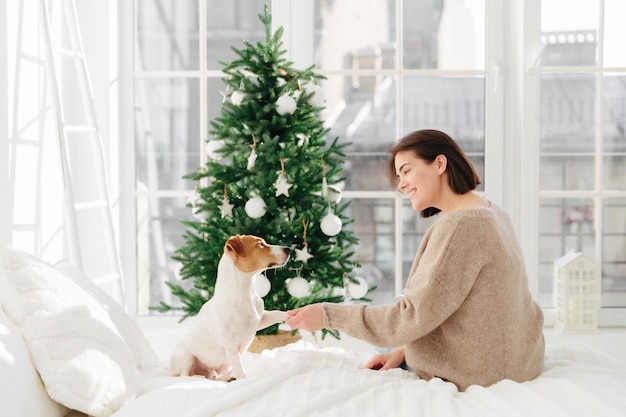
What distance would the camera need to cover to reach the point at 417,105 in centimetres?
390

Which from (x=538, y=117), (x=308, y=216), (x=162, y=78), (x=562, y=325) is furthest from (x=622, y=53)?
(x=162, y=78)

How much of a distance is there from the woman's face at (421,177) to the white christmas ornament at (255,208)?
37.5 inches

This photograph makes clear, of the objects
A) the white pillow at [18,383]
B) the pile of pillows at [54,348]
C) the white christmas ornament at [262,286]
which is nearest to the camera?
the white pillow at [18,383]

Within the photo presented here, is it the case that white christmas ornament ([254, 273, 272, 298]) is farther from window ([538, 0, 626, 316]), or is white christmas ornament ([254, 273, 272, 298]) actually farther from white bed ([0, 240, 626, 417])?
window ([538, 0, 626, 316])

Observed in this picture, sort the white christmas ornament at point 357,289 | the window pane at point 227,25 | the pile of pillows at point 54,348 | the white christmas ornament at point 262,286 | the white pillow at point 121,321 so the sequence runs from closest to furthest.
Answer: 1. the pile of pillows at point 54,348
2. the white pillow at point 121,321
3. the white christmas ornament at point 262,286
4. the white christmas ornament at point 357,289
5. the window pane at point 227,25

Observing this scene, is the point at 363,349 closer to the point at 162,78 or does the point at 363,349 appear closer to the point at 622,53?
the point at 162,78

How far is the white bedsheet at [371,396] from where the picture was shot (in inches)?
68.2

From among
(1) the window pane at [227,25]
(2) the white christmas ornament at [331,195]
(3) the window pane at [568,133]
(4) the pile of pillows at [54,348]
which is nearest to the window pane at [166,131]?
(1) the window pane at [227,25]

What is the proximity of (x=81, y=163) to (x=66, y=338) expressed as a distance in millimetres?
2004

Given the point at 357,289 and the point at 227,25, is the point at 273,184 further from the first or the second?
the point at 227,25

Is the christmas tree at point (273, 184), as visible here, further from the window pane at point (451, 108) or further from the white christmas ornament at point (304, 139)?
the window pane at point (451, 108)

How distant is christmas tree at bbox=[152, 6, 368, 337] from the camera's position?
10.5 ft

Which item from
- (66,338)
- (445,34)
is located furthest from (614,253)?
(66,338)

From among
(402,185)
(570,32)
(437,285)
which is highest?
(570,32)
